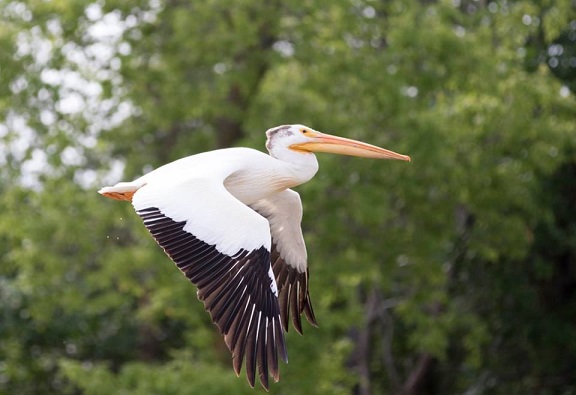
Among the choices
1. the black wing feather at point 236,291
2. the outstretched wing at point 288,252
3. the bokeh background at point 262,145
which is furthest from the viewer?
the bokeh background at point 262,145

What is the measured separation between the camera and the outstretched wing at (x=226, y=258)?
28.6 ft

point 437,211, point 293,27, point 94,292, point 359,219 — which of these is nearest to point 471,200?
point 437,211

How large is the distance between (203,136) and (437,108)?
10.7 feet

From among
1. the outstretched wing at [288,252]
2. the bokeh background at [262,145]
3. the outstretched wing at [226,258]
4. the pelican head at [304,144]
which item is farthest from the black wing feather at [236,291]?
the bokeh background at [262,145]

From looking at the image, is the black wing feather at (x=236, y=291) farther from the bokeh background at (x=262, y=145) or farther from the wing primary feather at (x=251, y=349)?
the bokeh background at (x=262, y=145)

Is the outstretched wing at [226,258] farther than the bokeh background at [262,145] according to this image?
No

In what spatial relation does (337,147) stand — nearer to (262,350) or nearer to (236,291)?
(236,291)

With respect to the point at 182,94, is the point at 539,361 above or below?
below

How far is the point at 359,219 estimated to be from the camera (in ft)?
60.9

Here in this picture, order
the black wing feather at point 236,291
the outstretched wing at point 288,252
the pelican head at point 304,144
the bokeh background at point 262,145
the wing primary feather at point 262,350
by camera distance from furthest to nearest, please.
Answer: the bokeh background at point 262,145 < the outstretched wing at point 288,252 < the pelican head at point 304,144 < the black wing feather at point 236,291 < the wing primary feather at point 262,350

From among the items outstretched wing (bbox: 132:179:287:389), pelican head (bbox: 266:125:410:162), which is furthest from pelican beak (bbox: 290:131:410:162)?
outstretched wing (bbox: 132:179:287:389)

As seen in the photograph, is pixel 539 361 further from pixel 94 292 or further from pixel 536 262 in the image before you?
pixel 94 292

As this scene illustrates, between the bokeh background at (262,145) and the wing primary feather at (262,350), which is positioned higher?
the wing primary feather at (262,350)

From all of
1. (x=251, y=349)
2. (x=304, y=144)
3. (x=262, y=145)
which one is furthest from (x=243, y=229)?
(x=262, y=145)
